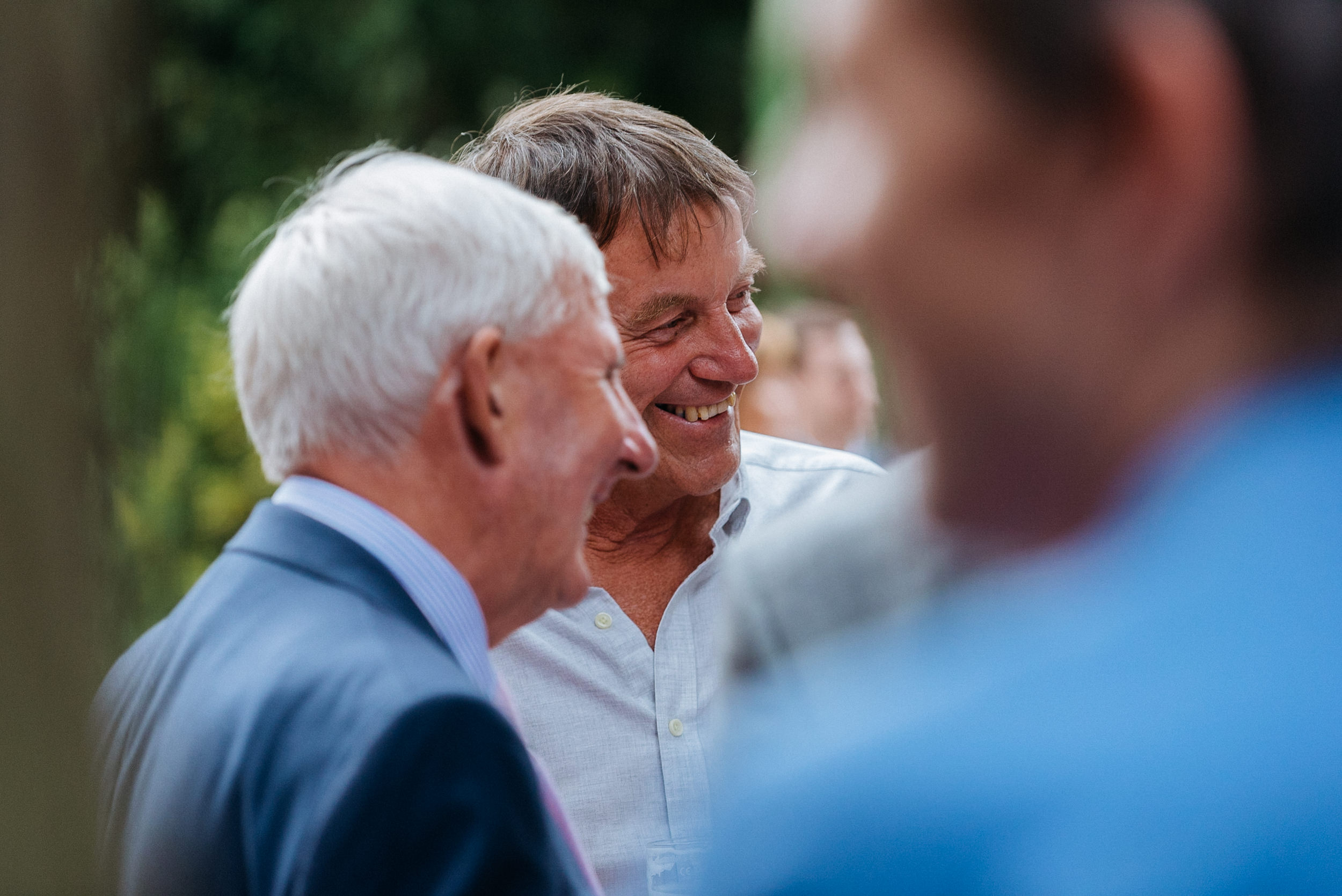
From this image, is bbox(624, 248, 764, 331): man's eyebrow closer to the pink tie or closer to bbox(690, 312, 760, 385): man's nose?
bbox(690, 312, 760, 385): man's nose

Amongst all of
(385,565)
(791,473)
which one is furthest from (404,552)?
(791,473)

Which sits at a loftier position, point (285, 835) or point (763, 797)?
point (763, 797)

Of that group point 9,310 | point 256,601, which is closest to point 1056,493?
point 9,310

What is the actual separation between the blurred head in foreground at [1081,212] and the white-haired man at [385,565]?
0.93 m

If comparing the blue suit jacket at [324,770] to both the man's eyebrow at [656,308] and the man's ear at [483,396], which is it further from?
the man's eyebrow at [656,308]

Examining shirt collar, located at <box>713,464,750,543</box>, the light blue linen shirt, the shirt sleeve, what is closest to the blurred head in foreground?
the shirt sleeve

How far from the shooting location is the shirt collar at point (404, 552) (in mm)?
1573

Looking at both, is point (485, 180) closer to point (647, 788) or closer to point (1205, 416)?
point (647, 788)

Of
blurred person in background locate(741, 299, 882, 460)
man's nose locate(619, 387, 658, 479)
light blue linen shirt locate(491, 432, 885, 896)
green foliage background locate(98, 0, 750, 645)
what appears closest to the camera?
man's nose locate(619, 387, 658, 479)

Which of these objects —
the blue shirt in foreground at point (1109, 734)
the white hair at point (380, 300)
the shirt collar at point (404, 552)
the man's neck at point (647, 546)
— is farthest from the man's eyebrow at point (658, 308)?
the blue shirt in foreground at point (1109, 734)

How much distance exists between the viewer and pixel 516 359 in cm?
168

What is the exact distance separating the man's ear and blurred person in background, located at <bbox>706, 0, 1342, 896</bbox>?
106 cm

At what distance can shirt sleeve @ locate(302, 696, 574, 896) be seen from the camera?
1304 millimetres

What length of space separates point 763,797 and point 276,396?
135cm
